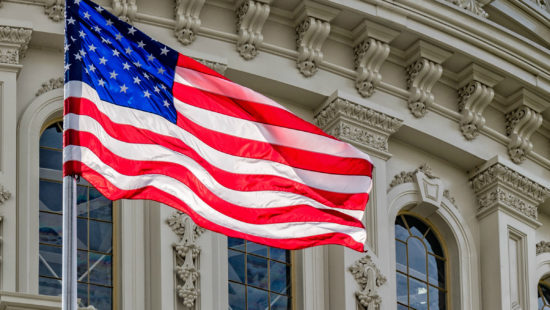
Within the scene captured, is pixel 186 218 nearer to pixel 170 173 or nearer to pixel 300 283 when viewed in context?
pixel 300 283

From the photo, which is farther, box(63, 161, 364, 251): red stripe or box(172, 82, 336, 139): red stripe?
box(172, 82, 336, 139): red stripe

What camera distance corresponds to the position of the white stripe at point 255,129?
27.1m

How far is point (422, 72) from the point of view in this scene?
116ft

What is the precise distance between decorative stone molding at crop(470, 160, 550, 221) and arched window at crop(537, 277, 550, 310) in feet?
4.44

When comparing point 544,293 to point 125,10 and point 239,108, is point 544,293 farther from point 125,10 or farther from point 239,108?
point 239,108

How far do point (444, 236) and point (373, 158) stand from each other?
6.72ft

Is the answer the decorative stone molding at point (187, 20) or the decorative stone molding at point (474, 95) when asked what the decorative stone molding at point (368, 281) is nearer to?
the decorative stone molding at point (474, 95)

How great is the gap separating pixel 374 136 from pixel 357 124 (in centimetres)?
34

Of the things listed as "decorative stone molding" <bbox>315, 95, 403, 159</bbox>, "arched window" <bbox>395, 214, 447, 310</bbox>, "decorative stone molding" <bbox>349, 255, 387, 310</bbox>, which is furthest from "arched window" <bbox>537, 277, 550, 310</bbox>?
"decorative stone molding" <bbox>349, 255, 387, 310</bbox>

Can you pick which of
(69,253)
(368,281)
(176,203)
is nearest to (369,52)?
(368,281)

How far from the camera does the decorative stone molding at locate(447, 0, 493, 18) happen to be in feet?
119

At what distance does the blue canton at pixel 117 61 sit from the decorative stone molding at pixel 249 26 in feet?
21.5

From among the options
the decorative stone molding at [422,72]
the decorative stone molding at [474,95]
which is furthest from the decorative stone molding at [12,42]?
the decorative stone molding at [474,95]

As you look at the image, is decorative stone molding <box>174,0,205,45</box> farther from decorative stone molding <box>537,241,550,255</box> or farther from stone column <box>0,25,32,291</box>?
decorative stone molding <box>537,241,550,255</box>
